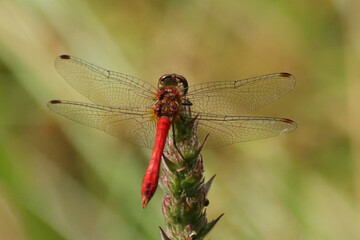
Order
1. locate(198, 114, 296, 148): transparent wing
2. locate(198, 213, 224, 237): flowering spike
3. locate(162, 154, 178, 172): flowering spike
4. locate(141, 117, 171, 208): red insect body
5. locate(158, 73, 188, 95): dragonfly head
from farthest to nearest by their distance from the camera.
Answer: locate(158, 73, 188, 95): dragonfly head < locate(198, 114, 296, 148): transparent wing < locate(141, 117, 171, 208): red insect body < locate(162, 154, 178, 172): flowering spike < locate(198, 213, 224, 237): flowering spike

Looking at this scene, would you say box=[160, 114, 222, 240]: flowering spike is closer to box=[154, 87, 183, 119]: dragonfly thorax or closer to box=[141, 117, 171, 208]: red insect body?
box=[141, 117, 171, 208]: red insect body

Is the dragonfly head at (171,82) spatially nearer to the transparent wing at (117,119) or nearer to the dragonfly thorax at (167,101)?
the dragonfly thorax at (167,101)

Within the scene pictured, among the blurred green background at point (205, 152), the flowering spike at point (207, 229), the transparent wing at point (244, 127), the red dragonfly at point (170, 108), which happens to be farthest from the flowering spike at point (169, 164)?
the blurred green background at point (205, 152)

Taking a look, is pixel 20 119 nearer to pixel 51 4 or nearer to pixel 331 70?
pixel 51 4

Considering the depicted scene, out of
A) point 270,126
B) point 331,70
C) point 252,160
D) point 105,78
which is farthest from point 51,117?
point 331,70

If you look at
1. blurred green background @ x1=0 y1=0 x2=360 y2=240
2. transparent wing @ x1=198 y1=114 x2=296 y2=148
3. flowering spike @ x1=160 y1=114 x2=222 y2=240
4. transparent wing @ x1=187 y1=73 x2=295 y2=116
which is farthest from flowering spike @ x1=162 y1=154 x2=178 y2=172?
blurred green background @ x1=0 y1=0 x2=360 y2=240

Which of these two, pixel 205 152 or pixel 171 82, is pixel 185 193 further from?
pixel 205 152
